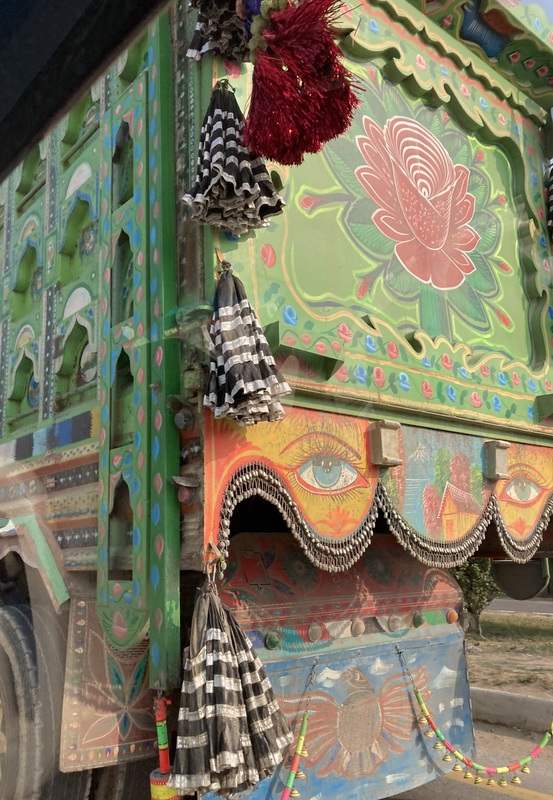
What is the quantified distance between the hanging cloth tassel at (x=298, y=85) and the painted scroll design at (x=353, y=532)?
144 centimetres

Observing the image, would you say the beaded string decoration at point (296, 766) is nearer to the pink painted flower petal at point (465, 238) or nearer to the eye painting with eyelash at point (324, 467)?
the eye painting with eyelash at point (324, 467)

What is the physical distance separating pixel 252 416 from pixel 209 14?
1.54m

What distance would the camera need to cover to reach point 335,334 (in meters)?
3.82

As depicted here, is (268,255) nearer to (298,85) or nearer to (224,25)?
(224,25)

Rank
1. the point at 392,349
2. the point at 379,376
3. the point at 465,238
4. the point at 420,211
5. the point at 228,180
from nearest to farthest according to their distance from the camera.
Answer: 1. the point at 228,180
2. the point at 379,376
3. the point at 392,349
4. the point at 420,211
5. the point at 465,238

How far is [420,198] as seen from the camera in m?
4.74

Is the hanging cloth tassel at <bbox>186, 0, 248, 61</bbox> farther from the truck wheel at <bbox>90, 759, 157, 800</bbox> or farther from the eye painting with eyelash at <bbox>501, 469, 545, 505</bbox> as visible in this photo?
the truck wheel at <bbox>90, 759, 157, 800</bbox>

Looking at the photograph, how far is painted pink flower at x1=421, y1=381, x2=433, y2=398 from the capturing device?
424 centimetres

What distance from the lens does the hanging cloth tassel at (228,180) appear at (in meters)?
3.12

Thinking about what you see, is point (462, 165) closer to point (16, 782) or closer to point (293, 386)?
point (293, 386)

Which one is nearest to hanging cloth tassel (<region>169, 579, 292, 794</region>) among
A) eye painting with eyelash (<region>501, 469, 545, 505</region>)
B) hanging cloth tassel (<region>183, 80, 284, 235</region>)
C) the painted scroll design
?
the painted scroll design

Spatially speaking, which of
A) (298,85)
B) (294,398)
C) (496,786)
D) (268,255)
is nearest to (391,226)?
(268,255)

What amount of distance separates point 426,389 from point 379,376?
16.8 inches

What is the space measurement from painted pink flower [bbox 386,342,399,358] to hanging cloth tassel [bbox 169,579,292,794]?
1790 mm
